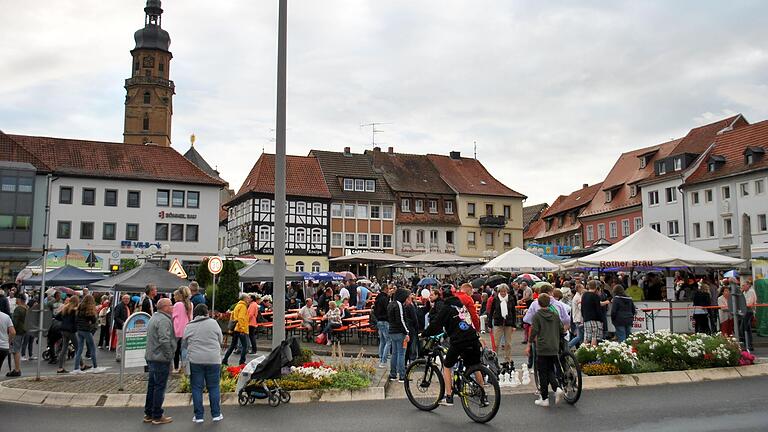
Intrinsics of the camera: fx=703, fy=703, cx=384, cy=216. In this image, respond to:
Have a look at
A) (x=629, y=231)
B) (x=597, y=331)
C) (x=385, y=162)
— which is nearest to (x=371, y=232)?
(x=385, y=162)

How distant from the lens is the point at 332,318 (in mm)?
20625

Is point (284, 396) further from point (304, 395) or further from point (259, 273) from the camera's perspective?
point (259, 273)

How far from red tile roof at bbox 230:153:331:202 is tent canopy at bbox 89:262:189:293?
39.7 metres

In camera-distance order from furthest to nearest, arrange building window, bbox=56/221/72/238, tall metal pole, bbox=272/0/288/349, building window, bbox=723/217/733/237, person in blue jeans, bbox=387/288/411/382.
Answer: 1. building window, bbox=56/221/72/238
2. building window, bbox=723/217/733/237
3. person in blue jeans, bbox=387/288/411/382
4. tall metal pole, bbox=272/0/288/349

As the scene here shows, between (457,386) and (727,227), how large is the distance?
46316 millimetres

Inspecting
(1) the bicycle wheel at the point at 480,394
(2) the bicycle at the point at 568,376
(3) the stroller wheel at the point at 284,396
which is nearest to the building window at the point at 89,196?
(3) the stroller wheel at the point at 284,396

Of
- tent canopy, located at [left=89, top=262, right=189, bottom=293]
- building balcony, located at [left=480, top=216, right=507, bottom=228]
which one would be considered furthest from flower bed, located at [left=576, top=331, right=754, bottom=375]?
building balcony, located at [left=480, top=216, right=507, bottom=228]

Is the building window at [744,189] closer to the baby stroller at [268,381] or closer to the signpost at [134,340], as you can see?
the baby stroller at [268,381]

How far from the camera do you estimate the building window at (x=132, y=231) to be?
5425 centimetres

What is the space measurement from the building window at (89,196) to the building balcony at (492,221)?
36.0 m

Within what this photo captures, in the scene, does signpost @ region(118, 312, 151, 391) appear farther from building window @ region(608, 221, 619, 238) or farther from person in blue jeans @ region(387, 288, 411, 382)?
building window @ region(608, 221, 619, 238)

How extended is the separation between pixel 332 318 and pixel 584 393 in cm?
993

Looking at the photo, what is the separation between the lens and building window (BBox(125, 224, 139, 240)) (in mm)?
54250

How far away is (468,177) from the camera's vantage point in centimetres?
7288
